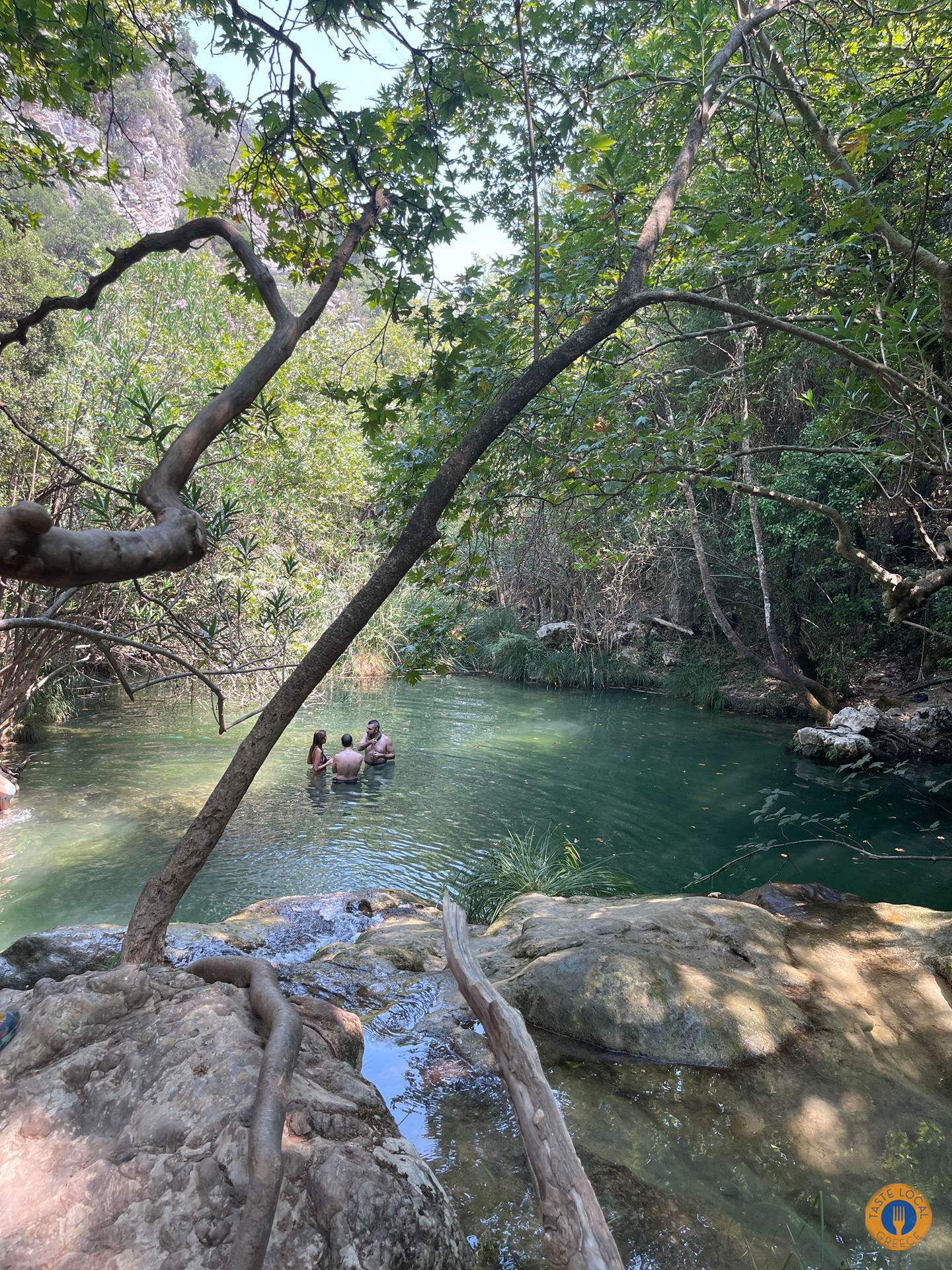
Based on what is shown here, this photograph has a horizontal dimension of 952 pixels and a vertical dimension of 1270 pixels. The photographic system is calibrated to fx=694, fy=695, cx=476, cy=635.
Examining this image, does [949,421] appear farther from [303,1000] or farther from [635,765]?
[635,765]

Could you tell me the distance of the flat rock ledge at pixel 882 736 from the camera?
36.2 ft

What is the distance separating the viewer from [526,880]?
6902 millimetres

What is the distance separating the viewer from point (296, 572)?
9.23 m

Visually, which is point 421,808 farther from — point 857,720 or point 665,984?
point 857,720

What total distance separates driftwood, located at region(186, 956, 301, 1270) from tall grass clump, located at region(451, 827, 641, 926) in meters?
4.26

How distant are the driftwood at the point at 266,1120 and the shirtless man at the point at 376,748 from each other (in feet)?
29.8

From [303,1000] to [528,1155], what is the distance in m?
1.06

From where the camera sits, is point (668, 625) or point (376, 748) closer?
point (376, 748)

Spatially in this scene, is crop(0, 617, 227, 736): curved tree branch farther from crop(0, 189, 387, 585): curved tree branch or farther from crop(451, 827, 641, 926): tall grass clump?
crop(451, 827, 641, 926): tall grass clump

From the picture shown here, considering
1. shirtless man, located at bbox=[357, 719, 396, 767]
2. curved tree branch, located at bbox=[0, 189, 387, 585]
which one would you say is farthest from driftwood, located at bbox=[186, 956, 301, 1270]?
shirtless man, located at bbox=[357, 719, 396, 767]

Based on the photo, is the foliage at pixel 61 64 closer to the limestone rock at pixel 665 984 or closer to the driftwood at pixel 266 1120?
the driftwood at pixel 266 1120

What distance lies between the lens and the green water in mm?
7285

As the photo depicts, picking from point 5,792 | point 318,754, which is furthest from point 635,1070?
point 318,754

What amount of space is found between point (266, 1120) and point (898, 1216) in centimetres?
219
